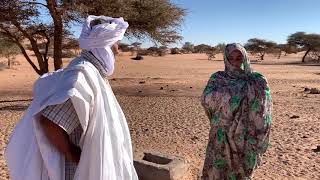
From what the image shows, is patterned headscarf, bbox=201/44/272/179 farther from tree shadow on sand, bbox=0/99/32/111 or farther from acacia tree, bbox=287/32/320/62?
acacia tree, bbox=287/32/320/62

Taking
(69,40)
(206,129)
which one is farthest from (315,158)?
(69,40)

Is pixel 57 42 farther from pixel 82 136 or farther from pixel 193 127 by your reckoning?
pixel 82 136

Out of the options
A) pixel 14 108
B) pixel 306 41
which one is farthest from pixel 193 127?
pixel 306 41

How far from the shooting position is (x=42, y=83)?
2.54m

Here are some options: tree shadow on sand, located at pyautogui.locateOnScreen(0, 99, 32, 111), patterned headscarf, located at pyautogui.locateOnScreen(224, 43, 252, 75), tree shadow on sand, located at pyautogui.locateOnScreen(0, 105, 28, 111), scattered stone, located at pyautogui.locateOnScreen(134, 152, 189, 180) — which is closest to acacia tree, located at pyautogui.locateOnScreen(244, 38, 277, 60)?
tree shadow on sand, located at pyautogui.locateOnScreen(0, 99, 32, 111)

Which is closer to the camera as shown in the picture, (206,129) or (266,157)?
(266,157)

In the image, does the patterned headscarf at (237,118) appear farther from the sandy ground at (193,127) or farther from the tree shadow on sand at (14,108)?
the tree shadow on sand at (14,108)

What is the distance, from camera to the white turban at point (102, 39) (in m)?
2.52

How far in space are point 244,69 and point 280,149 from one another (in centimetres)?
329

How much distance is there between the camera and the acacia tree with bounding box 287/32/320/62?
5212 cm

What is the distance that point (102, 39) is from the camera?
2.53 m

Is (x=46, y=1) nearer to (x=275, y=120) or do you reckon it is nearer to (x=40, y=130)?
(x=275, y=120)

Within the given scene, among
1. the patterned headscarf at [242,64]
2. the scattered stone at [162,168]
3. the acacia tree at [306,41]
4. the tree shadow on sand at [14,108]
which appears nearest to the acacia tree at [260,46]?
the acacia tree at [306,41]

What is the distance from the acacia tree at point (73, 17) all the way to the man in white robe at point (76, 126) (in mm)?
10596
